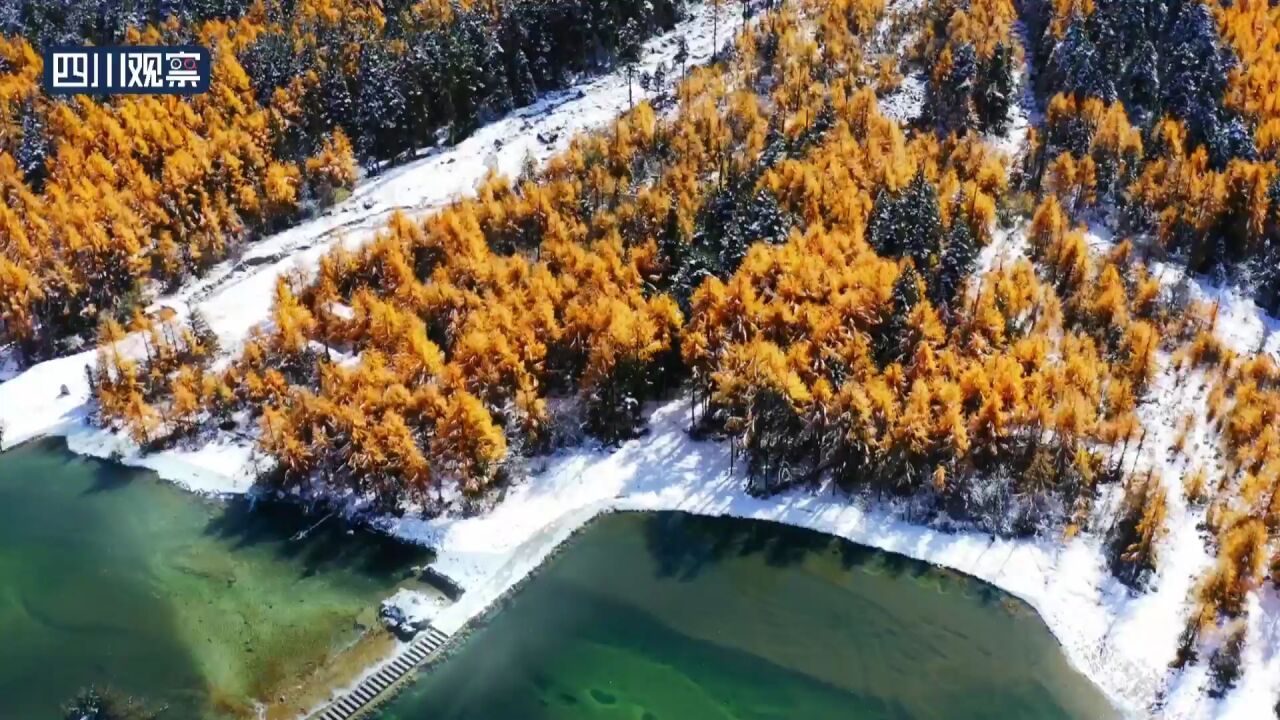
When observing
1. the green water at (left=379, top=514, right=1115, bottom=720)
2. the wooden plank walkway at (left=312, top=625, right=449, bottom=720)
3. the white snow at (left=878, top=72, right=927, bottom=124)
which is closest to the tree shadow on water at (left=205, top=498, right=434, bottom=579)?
the wooden plank walkway at (left=312, top=625, right=449, bottom=720)

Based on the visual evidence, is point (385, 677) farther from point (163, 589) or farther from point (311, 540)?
point (163, 589)

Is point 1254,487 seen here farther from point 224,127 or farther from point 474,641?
point 224,127

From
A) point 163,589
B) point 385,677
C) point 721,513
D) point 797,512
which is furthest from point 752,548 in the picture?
point 163,589

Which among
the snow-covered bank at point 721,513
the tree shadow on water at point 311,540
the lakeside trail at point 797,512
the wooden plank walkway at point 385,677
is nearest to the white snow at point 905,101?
the lakeside trail at point 797,512

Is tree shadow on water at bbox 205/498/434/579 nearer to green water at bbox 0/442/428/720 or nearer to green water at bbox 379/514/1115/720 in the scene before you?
green water at bbox 0/442/428/720

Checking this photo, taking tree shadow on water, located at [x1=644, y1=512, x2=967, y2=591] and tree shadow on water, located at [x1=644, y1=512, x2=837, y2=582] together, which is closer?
tree shadow on water, located at [x1=644, y1=512, x2=967, y2=591]

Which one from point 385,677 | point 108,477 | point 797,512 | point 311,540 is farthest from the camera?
point 108,477
